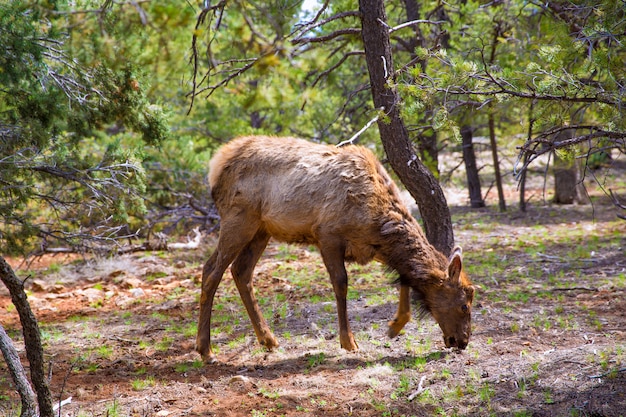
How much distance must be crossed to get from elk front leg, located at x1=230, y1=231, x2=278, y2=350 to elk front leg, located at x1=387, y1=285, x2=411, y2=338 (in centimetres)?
129

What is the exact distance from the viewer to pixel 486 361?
613cm

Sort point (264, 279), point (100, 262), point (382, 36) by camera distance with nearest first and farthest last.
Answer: point (382, 36), point (264, 279), point (100, 262)

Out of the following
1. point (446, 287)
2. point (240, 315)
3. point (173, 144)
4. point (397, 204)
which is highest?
point (173, 144)

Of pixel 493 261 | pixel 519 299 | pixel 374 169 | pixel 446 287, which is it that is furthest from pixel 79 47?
pixel 493 261

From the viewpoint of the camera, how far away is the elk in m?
6.67

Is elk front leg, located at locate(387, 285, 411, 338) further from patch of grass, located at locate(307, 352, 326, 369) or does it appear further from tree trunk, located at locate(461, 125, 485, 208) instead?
tree trunk, located at locate(461, 125, 485, 208)

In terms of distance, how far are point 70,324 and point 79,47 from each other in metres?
3.83

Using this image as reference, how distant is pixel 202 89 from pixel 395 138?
3263 millimetres

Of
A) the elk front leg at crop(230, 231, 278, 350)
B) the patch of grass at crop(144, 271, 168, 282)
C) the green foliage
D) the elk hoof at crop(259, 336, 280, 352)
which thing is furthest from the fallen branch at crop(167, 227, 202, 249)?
the elk hoof at crop(259, 336, 280, 352)

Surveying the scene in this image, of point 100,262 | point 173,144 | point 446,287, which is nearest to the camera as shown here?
point 446,287

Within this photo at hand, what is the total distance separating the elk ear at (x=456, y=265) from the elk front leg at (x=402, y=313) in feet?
1.80

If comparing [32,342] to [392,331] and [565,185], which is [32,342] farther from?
[565,185]

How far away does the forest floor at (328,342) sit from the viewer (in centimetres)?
537

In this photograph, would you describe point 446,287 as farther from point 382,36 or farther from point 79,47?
point 79,47
